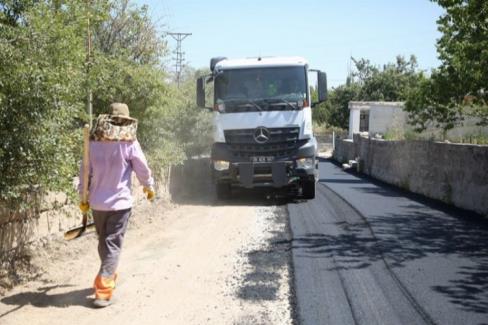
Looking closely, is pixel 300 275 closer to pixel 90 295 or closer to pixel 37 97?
pixel 90 295

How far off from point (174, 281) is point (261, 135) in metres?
5.91

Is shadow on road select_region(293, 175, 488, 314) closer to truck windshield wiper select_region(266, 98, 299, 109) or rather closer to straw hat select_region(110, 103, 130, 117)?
truck windshield wiper select_region(266, 98, 299, 109)

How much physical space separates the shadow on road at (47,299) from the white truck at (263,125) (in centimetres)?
630

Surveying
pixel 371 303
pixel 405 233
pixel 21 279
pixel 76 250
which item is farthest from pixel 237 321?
pixel 405 233

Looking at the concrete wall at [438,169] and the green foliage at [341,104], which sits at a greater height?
the green foliage at [341,104]

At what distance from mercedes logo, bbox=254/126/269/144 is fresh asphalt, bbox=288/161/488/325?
1823mm

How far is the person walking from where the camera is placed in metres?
5.02

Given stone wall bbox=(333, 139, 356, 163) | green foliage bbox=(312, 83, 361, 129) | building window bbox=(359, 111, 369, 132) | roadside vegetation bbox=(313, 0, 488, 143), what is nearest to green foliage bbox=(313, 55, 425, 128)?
green foliage bbox=(312, 83, 361, 129)

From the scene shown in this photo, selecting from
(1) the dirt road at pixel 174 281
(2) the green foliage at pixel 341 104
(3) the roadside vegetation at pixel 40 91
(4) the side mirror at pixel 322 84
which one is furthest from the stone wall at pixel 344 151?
(2) the green foliage at pixel 341 104

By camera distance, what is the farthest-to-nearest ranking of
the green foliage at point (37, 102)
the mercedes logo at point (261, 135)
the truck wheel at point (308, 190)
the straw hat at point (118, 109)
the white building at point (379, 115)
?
the white building at point (379, 115), the truck wheel at point (308, 190), the mercedes logo at point (261, 135), the straw hat at point (118, 109), the green foliage at point (37, 102)

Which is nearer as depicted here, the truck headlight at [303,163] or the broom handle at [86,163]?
the broom handle at [86,163]

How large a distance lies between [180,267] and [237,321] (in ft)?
6.34

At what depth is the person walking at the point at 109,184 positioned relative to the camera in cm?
502

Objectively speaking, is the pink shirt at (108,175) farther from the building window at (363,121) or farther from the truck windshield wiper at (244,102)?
the building window at (363,121)
